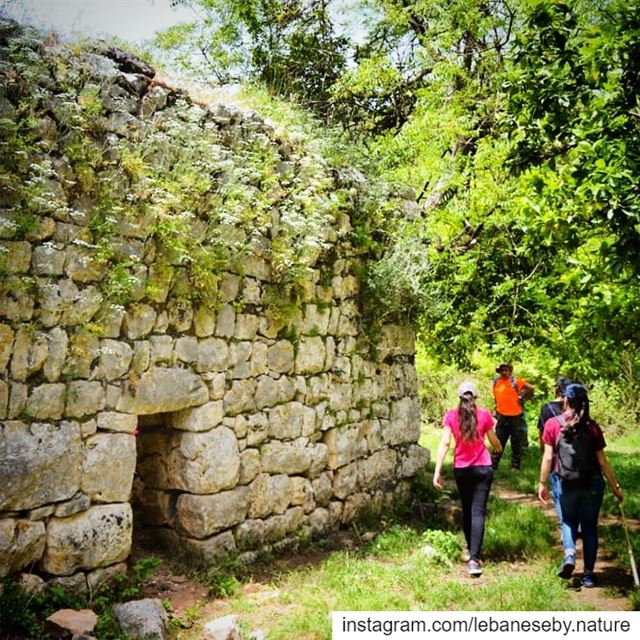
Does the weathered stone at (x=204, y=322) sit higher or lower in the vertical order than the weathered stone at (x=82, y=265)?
lower

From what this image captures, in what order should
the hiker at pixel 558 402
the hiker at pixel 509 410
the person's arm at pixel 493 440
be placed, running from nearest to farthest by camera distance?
the person's arm at pixel 493 440 < the hiker at pixel 558 402 < the hiker at pixel 509 410

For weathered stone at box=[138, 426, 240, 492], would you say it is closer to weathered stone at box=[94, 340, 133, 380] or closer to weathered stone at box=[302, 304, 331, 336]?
weathered stone at box=[94, 340, 133, 380]

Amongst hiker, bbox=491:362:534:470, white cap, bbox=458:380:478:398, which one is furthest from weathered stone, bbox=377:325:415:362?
hiker, bbox=491:362:534:470

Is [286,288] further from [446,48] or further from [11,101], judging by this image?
[446,48]

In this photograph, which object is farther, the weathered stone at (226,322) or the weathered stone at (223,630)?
the weathered stone at (226,322)

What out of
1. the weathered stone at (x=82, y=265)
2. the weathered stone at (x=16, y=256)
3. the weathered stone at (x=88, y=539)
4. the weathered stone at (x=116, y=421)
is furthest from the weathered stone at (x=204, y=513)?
the weathered stone at (x=16, y=256)

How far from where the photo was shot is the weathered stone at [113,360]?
4215 mm

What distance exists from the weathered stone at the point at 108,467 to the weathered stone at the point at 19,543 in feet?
1.26

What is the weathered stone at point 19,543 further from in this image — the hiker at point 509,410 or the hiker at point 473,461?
the hiker at point 509,410

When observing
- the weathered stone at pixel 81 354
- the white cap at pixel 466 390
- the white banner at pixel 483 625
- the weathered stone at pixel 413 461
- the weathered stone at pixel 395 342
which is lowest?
the white banner at pixel 483 625

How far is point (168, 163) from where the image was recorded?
466 cm

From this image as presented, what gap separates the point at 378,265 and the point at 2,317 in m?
4.01

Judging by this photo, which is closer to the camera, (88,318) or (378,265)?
(88,318)

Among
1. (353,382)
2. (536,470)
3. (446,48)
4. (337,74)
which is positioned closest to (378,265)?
(353,382)
